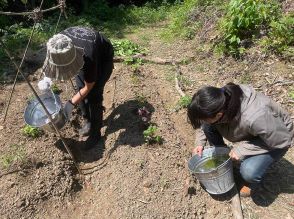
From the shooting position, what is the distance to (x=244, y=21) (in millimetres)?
5398

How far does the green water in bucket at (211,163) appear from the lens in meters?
3.48

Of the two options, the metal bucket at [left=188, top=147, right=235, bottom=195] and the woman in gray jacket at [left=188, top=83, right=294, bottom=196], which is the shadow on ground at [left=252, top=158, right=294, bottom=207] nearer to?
the woman in gray jacket at [left=188, top=83, right=294, bottom=196]

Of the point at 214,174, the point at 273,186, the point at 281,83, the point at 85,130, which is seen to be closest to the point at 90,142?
the point at 85,130

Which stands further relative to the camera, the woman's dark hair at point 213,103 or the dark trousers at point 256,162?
the dark trousers at point 256,162

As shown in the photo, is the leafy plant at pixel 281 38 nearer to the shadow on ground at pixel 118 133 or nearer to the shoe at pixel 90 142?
the shadow on ground at pixel 118 133

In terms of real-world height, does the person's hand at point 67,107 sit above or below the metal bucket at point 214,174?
above

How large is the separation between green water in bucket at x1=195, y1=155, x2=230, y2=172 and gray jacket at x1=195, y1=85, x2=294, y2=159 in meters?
0.32

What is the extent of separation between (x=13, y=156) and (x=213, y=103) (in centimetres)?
222

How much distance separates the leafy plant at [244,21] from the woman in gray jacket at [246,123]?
96.5 inches

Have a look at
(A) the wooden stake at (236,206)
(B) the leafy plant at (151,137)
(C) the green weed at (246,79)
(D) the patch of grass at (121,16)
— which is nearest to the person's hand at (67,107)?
(B) the leafy plant at (151,137)

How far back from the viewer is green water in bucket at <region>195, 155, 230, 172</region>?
3.48 m

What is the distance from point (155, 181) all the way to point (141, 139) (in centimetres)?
63

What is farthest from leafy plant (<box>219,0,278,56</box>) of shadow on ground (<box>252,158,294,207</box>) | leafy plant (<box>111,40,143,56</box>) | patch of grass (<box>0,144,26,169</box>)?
patch of grass (<box>0,144,26,169</box>)

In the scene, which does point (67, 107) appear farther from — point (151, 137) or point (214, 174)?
point (214, 174)
